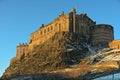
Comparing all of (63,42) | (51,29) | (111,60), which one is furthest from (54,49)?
(111,60)

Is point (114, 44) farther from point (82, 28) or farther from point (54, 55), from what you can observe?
point (54, 55)

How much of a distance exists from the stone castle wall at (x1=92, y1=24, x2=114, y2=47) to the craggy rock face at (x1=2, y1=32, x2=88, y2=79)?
147 inches

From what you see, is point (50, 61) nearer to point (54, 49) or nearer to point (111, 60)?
point (54, 49)

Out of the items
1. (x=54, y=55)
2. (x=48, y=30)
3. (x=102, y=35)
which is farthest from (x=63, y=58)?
(x=48, y=30)

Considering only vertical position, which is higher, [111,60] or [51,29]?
[51,29]

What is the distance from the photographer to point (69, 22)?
114m

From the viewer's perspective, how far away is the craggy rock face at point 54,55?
105062mm

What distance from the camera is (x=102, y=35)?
115 m

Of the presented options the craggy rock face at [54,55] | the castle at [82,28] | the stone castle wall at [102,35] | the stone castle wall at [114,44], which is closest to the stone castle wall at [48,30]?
the castle at [82,28]

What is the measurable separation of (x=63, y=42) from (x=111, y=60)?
18.9m

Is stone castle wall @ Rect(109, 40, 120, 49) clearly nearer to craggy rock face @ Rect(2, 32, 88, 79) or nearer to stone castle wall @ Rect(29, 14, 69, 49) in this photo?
craggy rock face @ Rect(2, 32, 88, 79)

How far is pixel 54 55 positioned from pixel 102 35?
1756cm

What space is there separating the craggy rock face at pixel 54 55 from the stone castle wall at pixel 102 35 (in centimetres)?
374

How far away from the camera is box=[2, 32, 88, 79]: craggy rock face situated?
105062 millimetres
